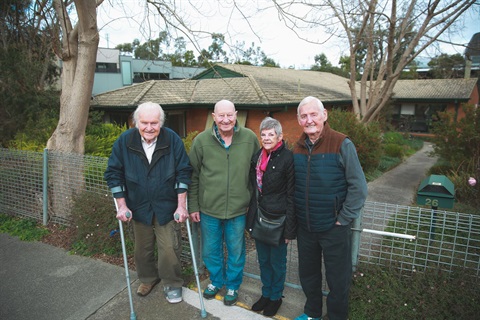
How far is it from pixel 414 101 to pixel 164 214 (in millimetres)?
25150

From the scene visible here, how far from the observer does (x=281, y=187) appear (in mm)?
2811

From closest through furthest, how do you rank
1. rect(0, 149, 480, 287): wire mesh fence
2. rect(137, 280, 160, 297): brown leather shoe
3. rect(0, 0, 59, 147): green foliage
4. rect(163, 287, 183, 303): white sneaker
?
rect(163, 287, 183, 303): white sneaker
rect(137, 280, 160, 297): brown leather shoe
rect(0, 149, 480, 287): wire mesh fence
rect(0, 0, 59, 147): green foliage

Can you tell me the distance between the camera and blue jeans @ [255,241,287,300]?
298 cm

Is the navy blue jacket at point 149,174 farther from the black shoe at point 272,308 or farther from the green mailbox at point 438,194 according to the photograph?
the green mailbox at point 438,194

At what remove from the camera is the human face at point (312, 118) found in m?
2.60

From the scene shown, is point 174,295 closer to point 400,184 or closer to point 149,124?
point 149,124

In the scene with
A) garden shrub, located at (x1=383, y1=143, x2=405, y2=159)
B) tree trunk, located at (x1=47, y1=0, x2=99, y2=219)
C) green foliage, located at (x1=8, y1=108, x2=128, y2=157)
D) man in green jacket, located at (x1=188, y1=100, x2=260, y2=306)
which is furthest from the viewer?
garden shrub, located at (x1=383, y1=143, x2=405, y2=159)

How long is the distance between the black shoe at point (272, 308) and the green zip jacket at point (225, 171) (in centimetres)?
91

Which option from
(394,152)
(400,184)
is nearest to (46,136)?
(400,184)

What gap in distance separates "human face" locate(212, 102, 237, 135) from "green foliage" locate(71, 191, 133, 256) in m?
2.16

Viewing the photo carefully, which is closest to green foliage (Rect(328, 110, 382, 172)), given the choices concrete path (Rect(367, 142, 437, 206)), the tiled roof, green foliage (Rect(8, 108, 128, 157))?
concrete path (Rect(367, 142, 437, 206))

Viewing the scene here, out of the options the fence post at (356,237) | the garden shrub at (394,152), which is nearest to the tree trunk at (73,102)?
the fence post at (356,237)

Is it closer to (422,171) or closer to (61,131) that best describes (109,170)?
(61,131)

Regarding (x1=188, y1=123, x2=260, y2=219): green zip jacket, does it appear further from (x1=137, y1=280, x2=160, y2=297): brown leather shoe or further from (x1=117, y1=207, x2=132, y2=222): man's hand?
(x1=137, y1=280, x2=160, y2=297): brown leather shoe
